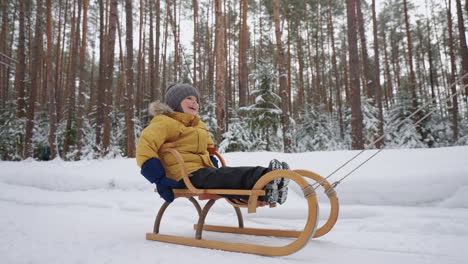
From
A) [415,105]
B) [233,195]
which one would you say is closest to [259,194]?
[233,195]

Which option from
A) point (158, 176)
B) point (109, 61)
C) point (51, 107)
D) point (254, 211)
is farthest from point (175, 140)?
point (51, 107)

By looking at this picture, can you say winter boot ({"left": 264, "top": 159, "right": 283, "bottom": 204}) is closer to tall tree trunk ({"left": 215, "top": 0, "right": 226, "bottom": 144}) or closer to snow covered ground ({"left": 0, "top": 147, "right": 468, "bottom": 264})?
snow covered ground ({"left": 0, "top": 147, "right": 468, "bottom": 264})

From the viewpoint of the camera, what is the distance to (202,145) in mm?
2670

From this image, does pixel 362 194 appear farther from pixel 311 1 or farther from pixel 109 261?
pixel 311 1

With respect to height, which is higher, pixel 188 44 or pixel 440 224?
pixel 188 44

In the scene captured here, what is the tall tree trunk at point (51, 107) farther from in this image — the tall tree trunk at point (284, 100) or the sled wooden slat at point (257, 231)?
the sled wooden slat at point (257, 231)

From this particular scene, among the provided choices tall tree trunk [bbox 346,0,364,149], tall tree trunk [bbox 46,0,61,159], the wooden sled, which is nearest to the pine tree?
tall tree trunk [bbox 346,0,364,149]

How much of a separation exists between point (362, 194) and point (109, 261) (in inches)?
116

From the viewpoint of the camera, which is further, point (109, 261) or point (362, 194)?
point (362, 194)

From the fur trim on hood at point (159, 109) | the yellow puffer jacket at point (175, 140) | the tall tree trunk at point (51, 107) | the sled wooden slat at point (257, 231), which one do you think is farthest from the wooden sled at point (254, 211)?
the tall tree trunk at point (51, 107)

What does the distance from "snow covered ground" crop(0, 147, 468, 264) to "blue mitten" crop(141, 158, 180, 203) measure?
423 mm

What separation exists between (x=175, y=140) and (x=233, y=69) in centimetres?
2261

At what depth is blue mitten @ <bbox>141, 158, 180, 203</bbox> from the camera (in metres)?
2.21

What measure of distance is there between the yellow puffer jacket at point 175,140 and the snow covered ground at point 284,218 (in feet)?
2.18
